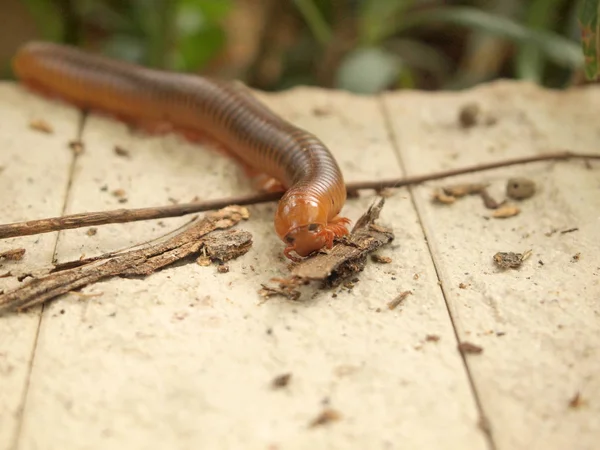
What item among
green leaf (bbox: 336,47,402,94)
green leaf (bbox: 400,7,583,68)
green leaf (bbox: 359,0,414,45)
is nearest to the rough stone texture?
green leaf (bbox: 336,47,402,94)

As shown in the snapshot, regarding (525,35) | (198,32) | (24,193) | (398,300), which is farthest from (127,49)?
(398,300)

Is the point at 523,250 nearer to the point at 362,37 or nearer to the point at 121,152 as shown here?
the point at 121,152

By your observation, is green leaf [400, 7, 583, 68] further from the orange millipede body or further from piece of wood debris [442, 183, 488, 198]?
the orange millipede body

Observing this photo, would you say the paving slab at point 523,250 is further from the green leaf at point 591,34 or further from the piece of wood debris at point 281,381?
the piece of wood debris at point 281,381

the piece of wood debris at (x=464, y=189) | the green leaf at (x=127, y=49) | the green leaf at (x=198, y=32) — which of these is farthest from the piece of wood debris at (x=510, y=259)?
the green leaf at (x=127, y=49)

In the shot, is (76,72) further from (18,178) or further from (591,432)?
(591,432)

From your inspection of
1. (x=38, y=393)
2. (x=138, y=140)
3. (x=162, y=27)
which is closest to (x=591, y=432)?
(x=38, y=393)
